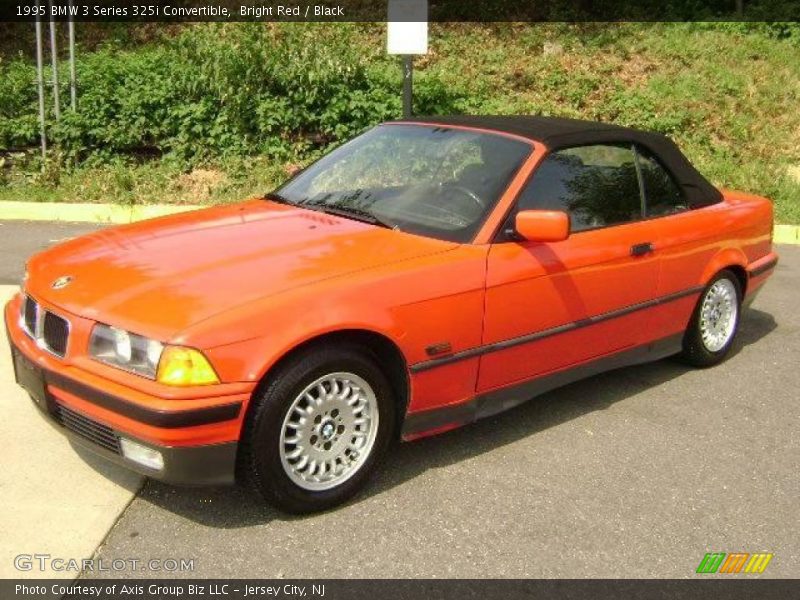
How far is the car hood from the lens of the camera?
2896mm

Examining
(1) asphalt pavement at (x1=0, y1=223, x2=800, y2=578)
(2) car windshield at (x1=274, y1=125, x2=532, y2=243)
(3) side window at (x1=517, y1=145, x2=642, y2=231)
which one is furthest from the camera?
(3) side window at (x1=517, y1=145, x2=642, y2=231)

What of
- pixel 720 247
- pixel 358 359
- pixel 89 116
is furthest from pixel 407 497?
pixel 89 116

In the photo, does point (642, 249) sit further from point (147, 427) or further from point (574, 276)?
point (147, 427)

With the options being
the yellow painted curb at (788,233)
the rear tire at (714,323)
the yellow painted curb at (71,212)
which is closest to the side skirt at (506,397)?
the rear tire at (714,323)

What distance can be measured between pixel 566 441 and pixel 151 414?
2.05 metres

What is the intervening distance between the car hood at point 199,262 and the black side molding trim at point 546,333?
0.45m

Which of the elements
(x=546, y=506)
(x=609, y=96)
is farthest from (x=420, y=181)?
(x=609, y=96)

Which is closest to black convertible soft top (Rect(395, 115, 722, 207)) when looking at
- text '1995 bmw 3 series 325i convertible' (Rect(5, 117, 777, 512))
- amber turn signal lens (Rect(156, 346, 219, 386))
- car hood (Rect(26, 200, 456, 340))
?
text '1995 bmw 3 series 325i convertible' (Rect(5, 117, 777, 512))

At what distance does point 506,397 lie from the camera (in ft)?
12.2

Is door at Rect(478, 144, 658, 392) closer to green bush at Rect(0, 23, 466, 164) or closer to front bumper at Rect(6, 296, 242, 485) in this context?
front bumper at Rect(6, 296, 242, 485)

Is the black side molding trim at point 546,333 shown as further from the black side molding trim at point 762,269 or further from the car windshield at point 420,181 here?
the black side molding trim at point 762,269

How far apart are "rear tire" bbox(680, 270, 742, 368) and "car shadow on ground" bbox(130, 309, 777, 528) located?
162 mm

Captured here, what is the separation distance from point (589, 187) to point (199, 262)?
78.8 inches

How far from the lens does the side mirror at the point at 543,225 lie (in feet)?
11.4
